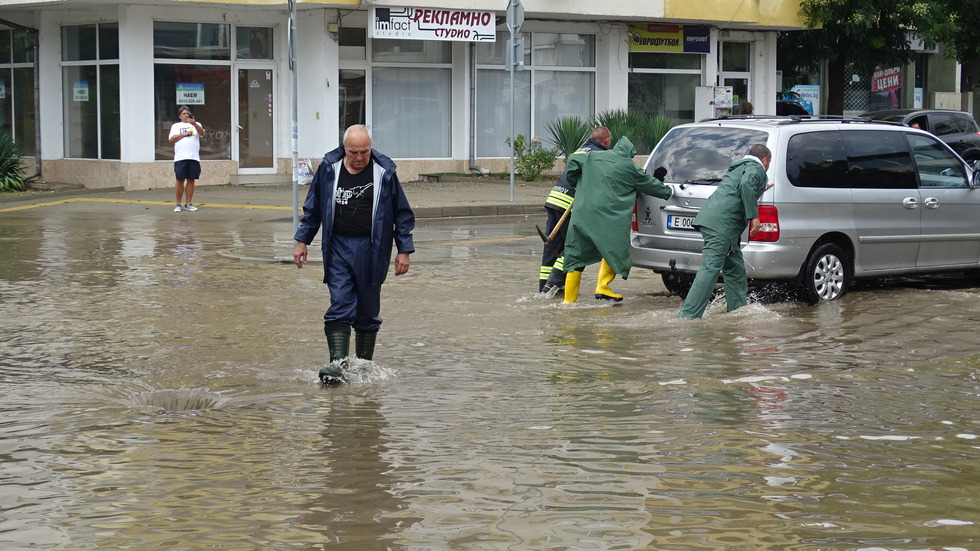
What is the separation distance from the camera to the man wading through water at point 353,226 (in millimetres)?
8008

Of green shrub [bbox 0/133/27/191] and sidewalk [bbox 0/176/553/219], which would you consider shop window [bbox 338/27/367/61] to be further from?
green shrub [bbox 0/133/27/191]

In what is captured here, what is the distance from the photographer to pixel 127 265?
14586 millimetres

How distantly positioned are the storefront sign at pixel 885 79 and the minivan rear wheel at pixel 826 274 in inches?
1137

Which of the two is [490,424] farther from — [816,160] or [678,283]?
[678,283]

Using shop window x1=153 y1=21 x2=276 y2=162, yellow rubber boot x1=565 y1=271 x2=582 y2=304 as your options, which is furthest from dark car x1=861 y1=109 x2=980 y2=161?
yellow rubber boot x1=565 y1=271 x2=582 y2=304

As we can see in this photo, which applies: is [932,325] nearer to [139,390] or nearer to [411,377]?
[411,377]

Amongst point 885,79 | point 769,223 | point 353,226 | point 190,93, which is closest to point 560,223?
point 769,223

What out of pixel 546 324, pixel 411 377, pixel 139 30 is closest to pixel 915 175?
pixel 546 324

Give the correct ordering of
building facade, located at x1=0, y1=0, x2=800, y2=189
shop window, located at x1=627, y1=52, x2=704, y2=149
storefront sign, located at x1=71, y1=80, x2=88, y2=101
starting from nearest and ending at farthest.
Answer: building facade, located at x1=0, y1=0, x2=800, y2=189 < storefront sign, located at x1=71, y1=80, x2=88, y2=101 < shop window, located at x1=627, y1=52, x2=704, y2=149

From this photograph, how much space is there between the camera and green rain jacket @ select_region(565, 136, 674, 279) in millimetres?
11297

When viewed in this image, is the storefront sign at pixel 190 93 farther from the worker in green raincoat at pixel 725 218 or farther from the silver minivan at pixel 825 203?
the worker in green raincoat at pixel 725 218

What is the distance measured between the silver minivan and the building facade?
1113cm

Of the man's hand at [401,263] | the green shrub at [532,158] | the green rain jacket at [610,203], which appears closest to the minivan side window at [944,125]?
the green shrub at [532,158]

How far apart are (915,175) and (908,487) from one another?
23.3ft
